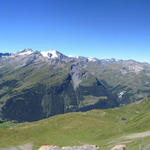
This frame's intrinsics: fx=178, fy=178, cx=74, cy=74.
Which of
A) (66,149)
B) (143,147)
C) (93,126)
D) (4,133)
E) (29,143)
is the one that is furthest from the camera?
(93,126)

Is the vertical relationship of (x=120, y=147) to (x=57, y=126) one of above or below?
above

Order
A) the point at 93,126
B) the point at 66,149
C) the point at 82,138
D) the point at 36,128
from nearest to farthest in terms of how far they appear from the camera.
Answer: the point at 66,149, the point at 82,138, the point at 36,128, the point at 93,126

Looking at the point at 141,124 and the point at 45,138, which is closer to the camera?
the point at 45,138

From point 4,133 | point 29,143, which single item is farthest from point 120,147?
point 4,133

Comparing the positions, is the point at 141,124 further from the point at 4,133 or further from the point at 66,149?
the point at 4,133

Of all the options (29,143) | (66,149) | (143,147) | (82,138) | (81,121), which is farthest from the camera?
(81,121)

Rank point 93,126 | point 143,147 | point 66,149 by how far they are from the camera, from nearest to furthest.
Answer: point 143,147, point 66,149, point 93,126

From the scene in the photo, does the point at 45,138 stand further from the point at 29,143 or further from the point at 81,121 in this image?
the point at 81,121

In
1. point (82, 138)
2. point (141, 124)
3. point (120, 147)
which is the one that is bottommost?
point (82, 138)

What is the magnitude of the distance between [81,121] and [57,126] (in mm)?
26898

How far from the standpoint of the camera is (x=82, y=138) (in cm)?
14275

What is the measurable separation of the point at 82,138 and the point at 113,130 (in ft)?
91.0

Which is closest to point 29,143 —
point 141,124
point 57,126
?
point 57,126

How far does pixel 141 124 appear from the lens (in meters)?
149
